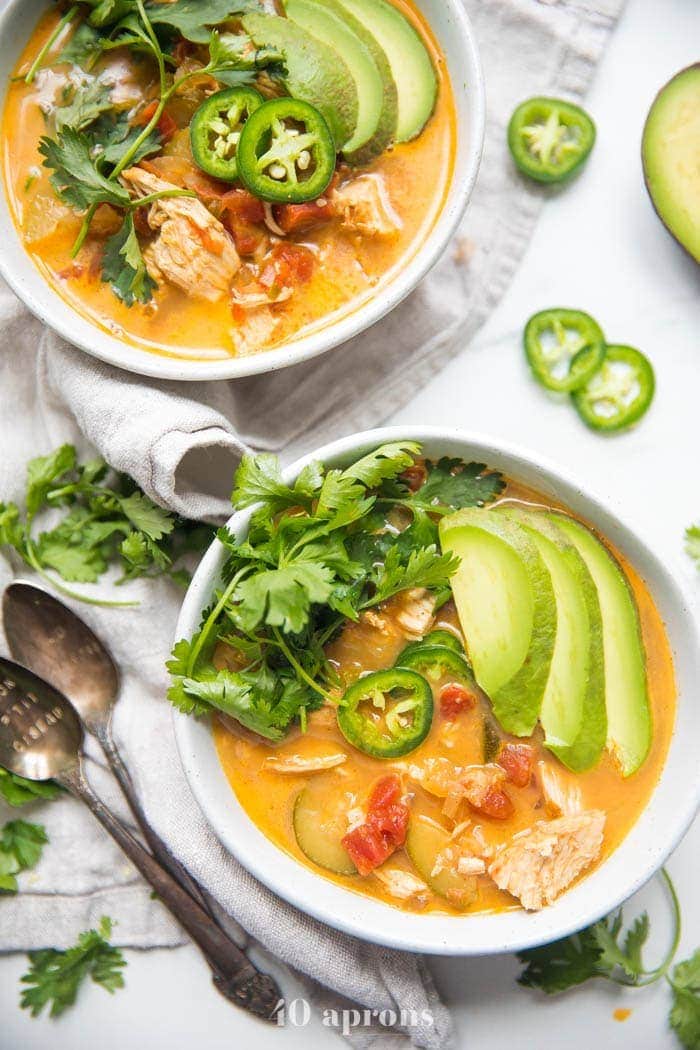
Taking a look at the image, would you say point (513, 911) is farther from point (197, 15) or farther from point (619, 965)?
point (197, 15)

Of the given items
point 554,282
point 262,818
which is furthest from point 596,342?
point 262,818

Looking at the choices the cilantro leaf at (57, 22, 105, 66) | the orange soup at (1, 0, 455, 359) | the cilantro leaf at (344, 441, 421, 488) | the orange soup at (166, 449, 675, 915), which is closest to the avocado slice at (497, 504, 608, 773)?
the orange soup at (166, 449, 675, 915)

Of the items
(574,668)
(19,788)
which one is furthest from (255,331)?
(19,788)

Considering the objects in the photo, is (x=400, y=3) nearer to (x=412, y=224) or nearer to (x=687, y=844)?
(x=412, y=224)

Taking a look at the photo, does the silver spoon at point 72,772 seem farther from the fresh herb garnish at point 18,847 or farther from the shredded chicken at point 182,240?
the shredded chicken at point 182,240

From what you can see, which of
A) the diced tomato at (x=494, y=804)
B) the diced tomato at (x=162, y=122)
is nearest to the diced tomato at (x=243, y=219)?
the diced tomato at (x=162, y=122)
